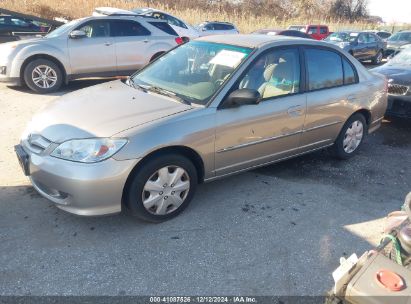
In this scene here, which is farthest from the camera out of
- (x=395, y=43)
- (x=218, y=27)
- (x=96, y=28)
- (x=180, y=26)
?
(x=395, y=43)

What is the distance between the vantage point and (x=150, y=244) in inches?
125

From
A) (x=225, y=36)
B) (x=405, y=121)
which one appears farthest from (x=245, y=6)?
(x=225, y=36)

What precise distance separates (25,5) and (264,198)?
2061 cm

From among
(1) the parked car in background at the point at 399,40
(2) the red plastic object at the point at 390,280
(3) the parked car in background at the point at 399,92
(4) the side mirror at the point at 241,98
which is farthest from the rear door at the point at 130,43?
(1) the parked car in background at the point at 399,40

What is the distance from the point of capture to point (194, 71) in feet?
13.1

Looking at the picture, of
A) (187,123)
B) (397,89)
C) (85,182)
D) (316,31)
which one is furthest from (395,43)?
(85,182)

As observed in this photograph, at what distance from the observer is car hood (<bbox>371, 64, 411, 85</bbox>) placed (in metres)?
6.63

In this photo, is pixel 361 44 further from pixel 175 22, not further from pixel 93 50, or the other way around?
pixel 93 50

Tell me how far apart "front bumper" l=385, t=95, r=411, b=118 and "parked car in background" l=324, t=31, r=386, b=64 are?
1043cm

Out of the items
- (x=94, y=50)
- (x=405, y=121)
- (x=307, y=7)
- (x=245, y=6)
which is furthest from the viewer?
(x=307, y=7)

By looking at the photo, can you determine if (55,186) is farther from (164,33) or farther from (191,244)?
(164,33)

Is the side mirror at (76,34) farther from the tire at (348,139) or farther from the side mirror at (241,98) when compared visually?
the tire at (348,139)

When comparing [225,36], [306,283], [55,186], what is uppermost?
[225,36]

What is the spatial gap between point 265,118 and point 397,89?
3.99 metres
